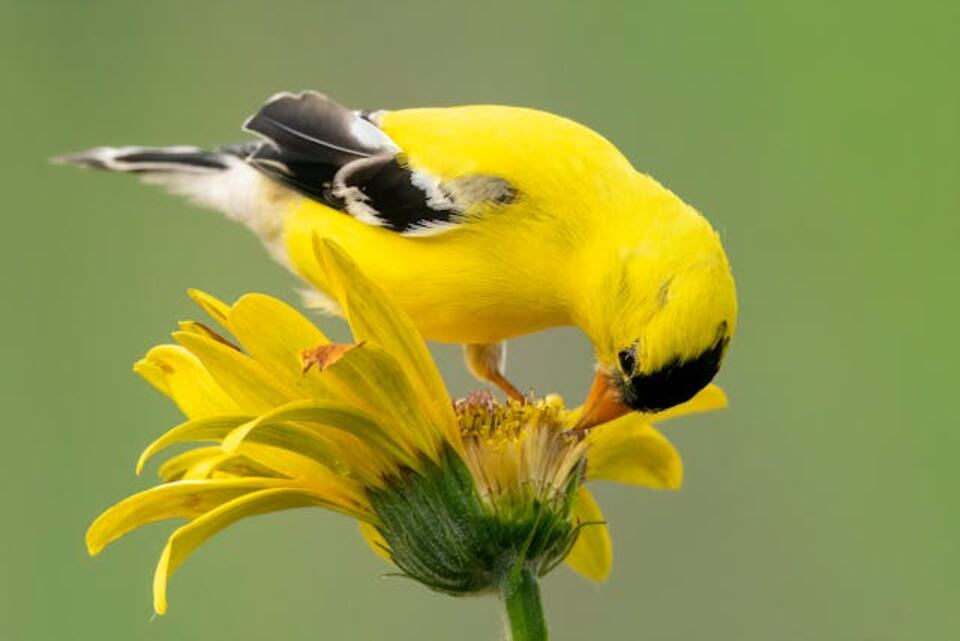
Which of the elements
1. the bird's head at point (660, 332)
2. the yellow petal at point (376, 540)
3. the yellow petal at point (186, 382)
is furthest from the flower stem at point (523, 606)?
the yellow petal at point (186, 382)

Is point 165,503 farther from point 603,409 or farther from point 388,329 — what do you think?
point 603,409

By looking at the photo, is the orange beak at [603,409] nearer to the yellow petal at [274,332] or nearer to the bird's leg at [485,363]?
the yellow petal at [274,332]

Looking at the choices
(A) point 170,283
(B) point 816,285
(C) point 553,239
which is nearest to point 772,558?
(B) point 816,285

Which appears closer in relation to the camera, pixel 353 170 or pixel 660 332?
pixel 660 332

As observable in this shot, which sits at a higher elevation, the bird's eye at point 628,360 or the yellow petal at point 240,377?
the yellow petal at point 240,377

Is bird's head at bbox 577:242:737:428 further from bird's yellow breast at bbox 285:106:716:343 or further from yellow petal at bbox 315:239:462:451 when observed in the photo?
yellow petal at bbox 315:239:462:451

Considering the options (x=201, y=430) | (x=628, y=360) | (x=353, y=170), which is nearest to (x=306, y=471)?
(x=201, y=430)
